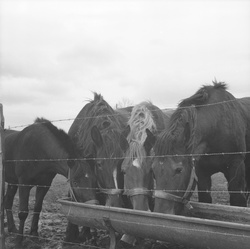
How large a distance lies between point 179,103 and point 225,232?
7.90 feet

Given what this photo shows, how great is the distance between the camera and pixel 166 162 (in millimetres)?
4203

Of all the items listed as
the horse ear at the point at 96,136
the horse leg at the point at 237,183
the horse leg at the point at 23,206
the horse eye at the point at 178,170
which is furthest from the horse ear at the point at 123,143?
the horse leg at the point at 23,206

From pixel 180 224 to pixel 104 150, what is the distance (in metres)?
2.12

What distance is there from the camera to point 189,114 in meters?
4.80

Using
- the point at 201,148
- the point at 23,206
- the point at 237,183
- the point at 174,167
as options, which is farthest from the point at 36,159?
the point at 237,183

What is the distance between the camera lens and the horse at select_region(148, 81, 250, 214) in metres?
4.16

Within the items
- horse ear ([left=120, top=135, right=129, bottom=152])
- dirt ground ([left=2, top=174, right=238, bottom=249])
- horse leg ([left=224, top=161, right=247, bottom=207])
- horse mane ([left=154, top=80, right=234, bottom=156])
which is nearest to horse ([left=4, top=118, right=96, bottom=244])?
dirt ground ([left=2, top=174, right=238, bottom=249])

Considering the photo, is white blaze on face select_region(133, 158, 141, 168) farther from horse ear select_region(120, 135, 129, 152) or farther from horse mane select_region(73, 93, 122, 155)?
horse mane select_region(73, 93, 122, 155)

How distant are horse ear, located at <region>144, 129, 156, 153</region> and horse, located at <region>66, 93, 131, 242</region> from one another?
37 centimetres

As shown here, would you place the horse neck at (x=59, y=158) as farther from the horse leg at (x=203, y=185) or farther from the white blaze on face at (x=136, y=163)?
the horse leg at (x=203, y=185)

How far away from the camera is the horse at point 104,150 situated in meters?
4.84

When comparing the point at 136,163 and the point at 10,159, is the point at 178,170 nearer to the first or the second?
the point at 136,163

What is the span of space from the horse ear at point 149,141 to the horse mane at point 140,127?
53 mm

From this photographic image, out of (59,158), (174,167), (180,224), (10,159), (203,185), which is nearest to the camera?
(180,224)
